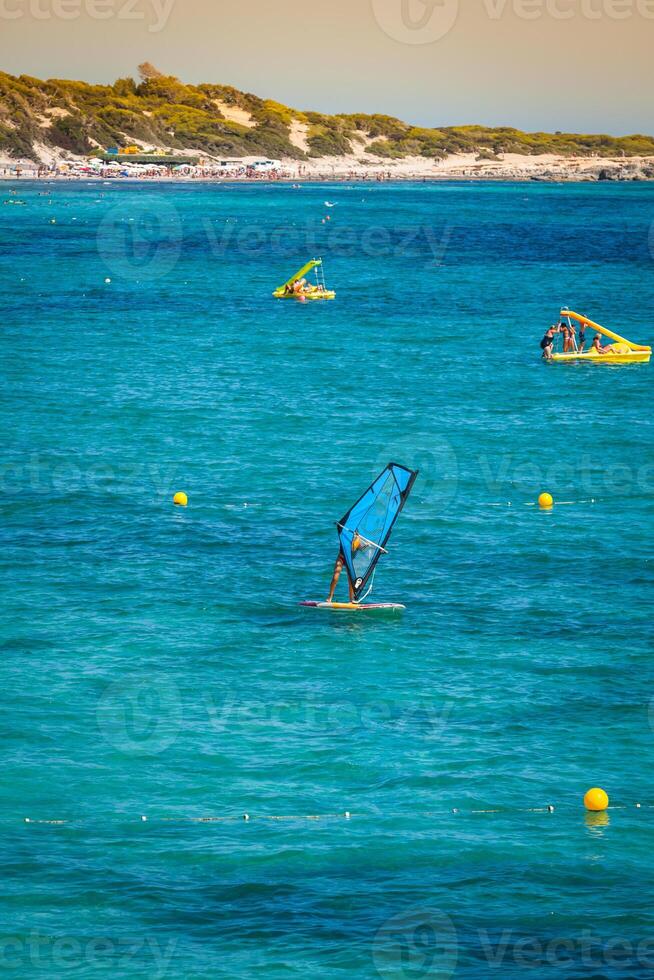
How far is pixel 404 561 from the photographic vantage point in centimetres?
3434

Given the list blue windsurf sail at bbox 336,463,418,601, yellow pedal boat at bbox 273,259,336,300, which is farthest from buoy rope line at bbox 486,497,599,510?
yellow pedal boat at bbox 273,259,336,300

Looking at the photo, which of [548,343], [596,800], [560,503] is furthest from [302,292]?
[596,800]

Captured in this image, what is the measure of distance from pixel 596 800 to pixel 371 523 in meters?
9.86

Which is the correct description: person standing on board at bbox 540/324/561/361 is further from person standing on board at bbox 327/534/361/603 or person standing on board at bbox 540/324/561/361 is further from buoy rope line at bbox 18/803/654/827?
buoy rope line at bbox 18/803/654/827

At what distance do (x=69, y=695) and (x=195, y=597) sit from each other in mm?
5863

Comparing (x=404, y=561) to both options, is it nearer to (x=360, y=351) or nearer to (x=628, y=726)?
(x=628, y=726)

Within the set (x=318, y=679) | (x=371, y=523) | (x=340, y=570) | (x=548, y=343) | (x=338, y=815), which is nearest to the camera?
(x=338, y=815)

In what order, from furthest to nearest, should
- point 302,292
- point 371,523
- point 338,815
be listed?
point 302,292, point 371,523, point 338,815

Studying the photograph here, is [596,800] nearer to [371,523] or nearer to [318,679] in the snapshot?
[318,679]

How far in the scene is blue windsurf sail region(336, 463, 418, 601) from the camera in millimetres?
29594

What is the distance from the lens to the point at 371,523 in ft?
98.9

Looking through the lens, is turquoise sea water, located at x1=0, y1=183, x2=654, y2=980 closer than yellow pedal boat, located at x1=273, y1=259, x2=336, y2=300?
Yes

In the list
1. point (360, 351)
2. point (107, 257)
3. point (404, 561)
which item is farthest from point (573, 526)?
point (107, 257)

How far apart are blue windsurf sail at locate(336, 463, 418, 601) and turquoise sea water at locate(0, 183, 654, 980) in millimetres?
1196
